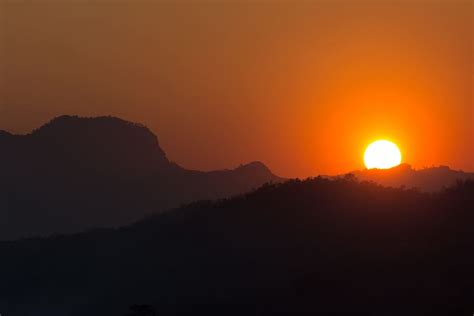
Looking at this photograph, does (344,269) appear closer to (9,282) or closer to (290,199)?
(290,199)

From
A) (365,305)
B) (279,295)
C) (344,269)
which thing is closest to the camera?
(365,305)

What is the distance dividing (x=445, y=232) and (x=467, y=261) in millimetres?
11533

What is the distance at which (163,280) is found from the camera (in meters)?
110

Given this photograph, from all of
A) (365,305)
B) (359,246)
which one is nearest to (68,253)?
(359,246)

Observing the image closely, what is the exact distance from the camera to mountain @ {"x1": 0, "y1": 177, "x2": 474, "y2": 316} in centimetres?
8425

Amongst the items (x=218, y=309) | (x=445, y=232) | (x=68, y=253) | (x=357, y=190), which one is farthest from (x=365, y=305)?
(x=68, y=253)

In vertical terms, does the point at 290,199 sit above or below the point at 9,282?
above

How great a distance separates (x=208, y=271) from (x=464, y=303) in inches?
1742

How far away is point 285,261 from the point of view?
10225 cm

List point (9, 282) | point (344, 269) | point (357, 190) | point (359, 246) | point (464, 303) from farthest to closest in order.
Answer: point (9, 282) → point (357, 190) → point (359, 246) → point (344, 269) → point (464, 303)

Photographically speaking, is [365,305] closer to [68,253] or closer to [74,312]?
[74,312]

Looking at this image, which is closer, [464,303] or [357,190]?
[464,303]

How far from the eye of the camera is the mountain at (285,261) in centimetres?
8425

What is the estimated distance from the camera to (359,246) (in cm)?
10106
